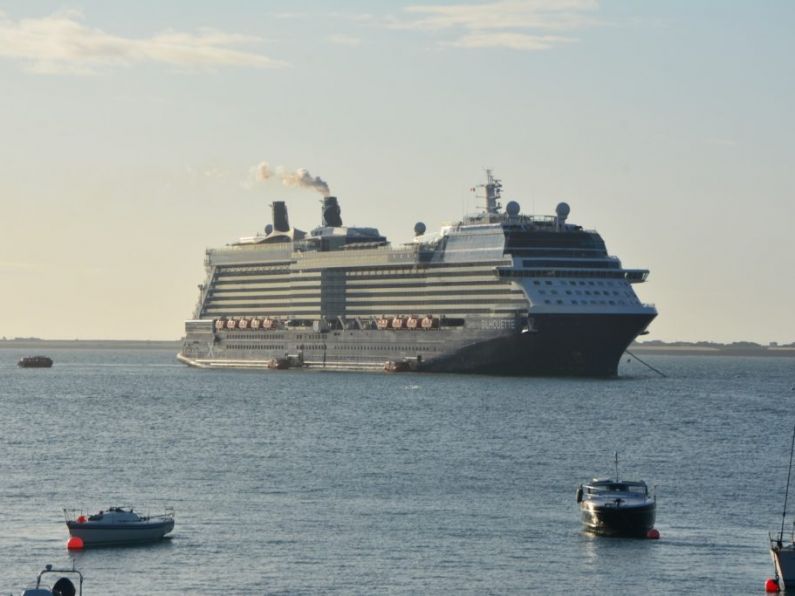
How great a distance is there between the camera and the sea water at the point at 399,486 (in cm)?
5966

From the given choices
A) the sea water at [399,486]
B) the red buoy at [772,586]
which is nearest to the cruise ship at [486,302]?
the sea water at [399,486]

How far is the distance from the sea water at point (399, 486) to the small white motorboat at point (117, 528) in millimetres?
703

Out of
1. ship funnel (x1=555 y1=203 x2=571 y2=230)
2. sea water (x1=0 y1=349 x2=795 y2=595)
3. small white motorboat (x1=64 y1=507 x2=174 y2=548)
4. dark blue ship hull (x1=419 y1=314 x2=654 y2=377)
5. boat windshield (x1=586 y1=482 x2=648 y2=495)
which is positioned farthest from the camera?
ship funnel (x1=555 y1=203 x2=571 y2=230)

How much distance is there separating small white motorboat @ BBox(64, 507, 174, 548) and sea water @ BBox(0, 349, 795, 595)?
0.70m

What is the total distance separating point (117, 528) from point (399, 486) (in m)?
19.2

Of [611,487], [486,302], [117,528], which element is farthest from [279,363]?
[117,528]

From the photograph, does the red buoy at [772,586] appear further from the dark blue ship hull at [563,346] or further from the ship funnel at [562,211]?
the ship funnel at [562,211]

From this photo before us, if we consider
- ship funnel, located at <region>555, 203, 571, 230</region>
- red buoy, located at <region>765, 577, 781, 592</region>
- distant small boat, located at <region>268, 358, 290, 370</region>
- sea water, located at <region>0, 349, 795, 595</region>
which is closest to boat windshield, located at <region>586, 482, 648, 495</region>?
sea water, located at <region>0, 349, 795, 595</region>

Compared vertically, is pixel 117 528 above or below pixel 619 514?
below

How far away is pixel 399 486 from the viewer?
8094 centimetres

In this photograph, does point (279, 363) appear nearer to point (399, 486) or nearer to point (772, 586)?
point (399, 486)

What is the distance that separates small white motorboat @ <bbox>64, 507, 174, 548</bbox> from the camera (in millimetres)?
64250

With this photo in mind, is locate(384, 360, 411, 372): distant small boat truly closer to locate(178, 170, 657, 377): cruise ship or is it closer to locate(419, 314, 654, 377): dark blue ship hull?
locate(178, 170, 657, 377): cruise ship

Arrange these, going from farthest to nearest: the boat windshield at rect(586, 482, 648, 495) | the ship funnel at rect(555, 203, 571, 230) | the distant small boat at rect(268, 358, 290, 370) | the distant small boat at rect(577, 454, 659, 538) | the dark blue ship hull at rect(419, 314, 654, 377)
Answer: the distant small boat at rect(268, 358, 290, 370), the ship funnel at rect(555, 203, 571, 230), the dark blue ship hull at rect(419, 314, 654, 377), the boat windshield at rect(586, 482, 648, 495), the distant small boat at rect(577, 454, 659, 538)
